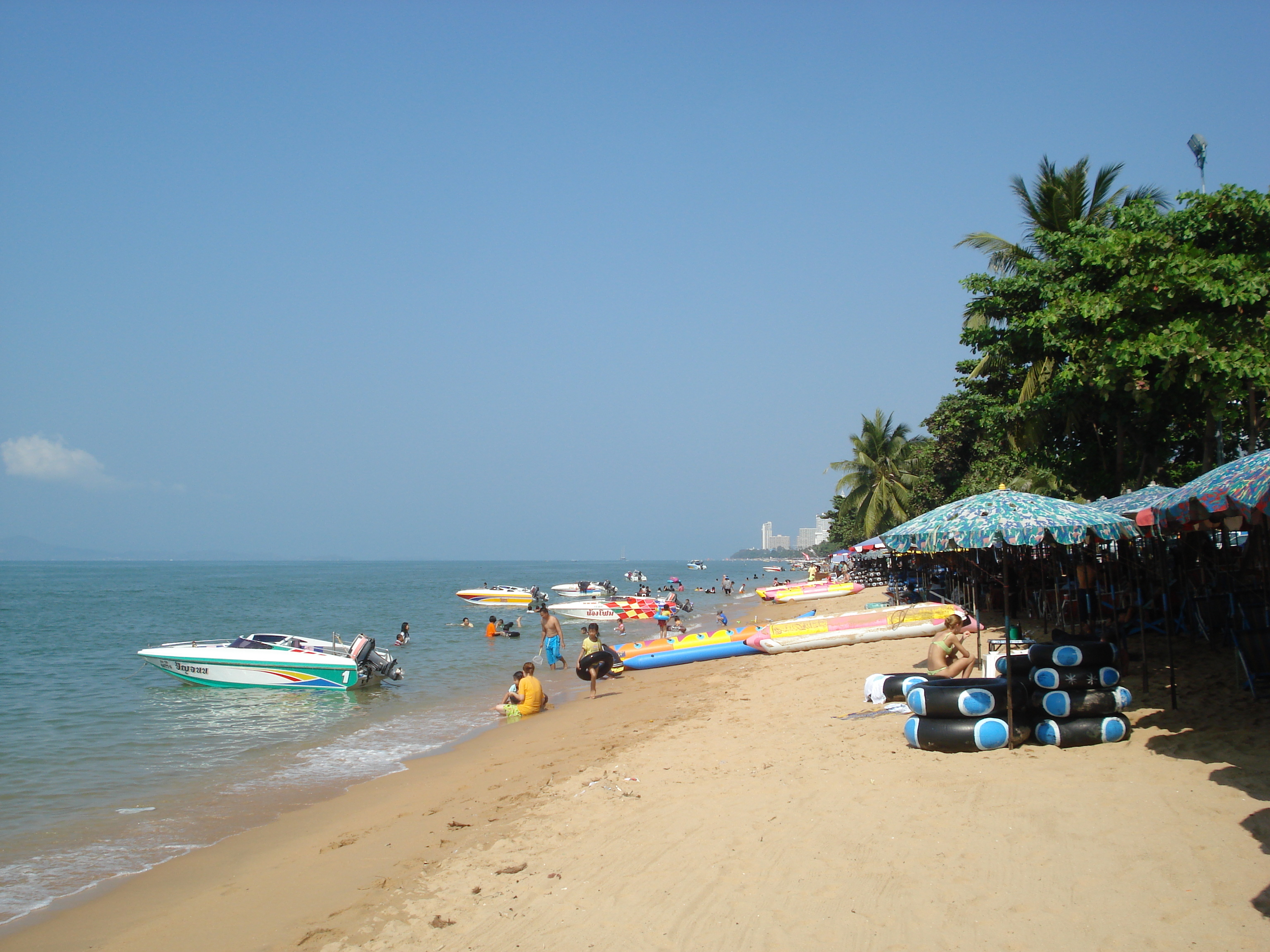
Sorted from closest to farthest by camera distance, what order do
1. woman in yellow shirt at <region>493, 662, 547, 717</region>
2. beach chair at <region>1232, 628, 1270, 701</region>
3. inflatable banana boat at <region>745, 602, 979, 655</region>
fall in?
beach chair at <region>1232, 628, 1270, 701</region> < woman in yellow shirt at <region>493, 662, 547, 717</region> < inflatable banana boat at <region>745, 602, 979, 655</region>

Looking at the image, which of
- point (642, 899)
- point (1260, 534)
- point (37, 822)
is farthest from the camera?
point (37, 822)

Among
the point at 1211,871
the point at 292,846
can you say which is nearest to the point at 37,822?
the point at 292,846

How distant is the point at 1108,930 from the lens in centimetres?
421

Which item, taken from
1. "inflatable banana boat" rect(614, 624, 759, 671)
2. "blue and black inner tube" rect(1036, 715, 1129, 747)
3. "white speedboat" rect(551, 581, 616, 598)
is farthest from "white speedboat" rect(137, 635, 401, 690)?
"white speedboat" rect(551, 581, 616, 598)

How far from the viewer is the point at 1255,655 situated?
787 cm

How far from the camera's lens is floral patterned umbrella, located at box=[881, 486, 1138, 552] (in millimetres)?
7215

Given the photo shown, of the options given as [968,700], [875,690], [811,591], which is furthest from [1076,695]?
[811,591]

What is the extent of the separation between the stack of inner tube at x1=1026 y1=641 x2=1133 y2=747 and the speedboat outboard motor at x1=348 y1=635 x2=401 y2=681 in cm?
1360

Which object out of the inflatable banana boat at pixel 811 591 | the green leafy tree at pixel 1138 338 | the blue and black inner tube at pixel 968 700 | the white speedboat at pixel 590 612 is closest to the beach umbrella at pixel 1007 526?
the blue and black inner tube at pixel 968 700

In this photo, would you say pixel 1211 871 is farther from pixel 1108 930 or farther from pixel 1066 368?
pixel 1066 368

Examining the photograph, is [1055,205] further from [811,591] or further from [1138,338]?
[811,591]

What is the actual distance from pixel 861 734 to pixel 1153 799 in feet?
10.1

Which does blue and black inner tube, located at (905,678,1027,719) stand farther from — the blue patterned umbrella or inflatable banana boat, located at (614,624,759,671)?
inflatable banana boat, located at (614,624,759,671)

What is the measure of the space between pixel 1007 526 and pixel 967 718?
1.79 meters
